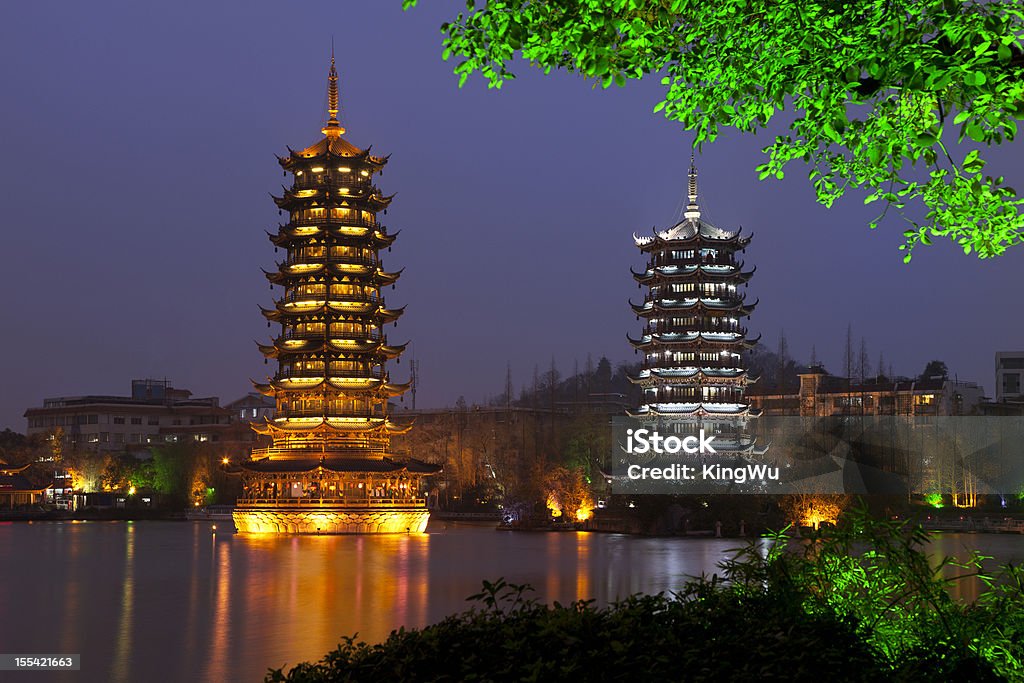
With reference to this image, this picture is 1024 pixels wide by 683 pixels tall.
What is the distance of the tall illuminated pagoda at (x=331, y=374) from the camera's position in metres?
56.6

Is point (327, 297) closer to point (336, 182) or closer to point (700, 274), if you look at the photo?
point (336, 182)

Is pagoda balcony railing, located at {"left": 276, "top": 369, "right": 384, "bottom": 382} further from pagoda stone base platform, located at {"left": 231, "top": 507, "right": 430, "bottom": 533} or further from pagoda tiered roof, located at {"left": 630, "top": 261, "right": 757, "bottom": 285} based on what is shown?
pagoda tiered roof, located at {"left": 630, "top": 261, "right": 757, "bottom": 285}

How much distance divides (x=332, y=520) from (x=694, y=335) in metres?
28.2

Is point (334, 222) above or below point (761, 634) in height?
above

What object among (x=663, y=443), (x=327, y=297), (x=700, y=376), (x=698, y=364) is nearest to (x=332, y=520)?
(x=327, y=297)

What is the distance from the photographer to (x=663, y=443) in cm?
6925

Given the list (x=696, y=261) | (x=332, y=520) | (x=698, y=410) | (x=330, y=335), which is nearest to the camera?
(x=332, y=520)

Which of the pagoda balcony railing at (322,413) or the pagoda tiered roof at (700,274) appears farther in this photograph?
the pagoda tiered roof at (700,274)

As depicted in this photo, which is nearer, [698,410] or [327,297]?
[327,297]

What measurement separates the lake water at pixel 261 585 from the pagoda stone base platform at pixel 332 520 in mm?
1567

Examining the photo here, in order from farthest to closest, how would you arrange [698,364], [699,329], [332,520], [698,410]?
[698,364], [699,329], [698,410], [332,520]

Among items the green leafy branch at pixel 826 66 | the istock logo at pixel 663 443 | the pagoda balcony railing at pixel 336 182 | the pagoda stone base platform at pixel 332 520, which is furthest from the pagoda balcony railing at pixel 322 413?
the green leafy branch at pixel 826 66

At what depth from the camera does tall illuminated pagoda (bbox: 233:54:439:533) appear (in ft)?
186

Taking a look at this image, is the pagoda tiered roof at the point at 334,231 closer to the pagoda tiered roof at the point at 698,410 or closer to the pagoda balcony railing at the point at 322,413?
the pagoda balcony railing at the point at 322,413
